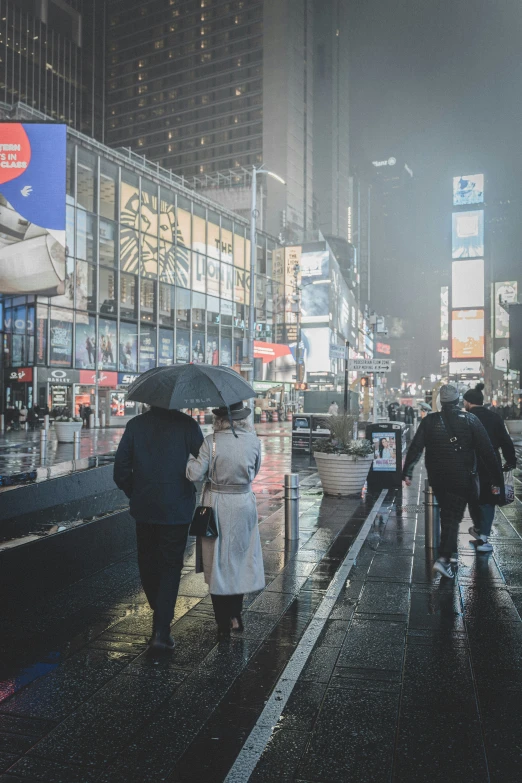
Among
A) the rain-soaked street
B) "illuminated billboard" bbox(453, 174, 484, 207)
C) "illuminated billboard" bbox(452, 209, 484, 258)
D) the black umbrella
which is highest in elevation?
"illuminated billboard" bbox(453, 174, 484, 207)

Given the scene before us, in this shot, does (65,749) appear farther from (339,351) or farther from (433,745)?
(339,351)

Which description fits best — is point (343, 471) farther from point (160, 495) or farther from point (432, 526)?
point (160, 495)

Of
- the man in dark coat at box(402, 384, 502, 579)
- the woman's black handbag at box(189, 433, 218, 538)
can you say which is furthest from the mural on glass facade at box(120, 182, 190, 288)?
the woman's black handbag at box(189, 433, 218, 538)

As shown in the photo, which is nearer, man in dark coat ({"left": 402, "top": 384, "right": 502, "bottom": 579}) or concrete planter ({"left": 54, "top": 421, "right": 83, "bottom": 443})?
man in dark coat ({"left": 402, "top": 384, "right": 502, "bottom": 579})

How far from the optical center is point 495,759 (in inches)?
118

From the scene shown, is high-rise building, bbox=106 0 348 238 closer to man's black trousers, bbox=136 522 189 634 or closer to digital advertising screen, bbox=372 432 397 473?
digital advertising screen, bbox=372 432 397 473

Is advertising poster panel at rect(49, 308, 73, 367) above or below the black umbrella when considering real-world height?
above

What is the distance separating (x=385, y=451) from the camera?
515 inches

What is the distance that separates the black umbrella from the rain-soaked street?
1.78 m

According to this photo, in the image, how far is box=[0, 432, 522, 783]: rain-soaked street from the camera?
299 cm

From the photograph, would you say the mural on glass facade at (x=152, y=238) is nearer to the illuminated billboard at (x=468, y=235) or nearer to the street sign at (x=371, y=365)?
the street sign at (x=371, y=365)

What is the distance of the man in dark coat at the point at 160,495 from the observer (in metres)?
4.36

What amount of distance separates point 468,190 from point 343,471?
122312 millimetres

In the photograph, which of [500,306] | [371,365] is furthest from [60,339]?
[500,306]
